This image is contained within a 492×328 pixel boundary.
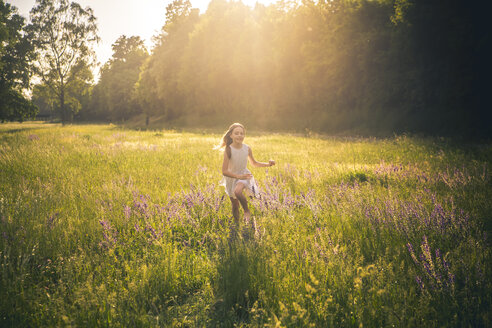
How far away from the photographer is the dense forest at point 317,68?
13.7 meters

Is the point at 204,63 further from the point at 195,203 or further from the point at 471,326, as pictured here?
the point at 471,326

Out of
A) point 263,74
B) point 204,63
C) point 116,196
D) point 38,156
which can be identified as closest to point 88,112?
point 204,63

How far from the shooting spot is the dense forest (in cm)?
1371

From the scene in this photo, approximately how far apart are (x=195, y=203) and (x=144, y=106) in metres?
49.3

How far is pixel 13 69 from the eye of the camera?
29.2 metres

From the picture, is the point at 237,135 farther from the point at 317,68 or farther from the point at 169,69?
the point at 169,69

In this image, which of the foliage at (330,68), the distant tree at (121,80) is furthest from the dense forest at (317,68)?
the distant tree at (121,80)

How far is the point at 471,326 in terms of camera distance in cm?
159

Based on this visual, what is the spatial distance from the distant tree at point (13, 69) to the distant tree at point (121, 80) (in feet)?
71.2

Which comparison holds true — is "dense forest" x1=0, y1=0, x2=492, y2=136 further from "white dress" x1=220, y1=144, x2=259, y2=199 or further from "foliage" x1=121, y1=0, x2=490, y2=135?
"white dress" x1=220, y1=144, x2=259, y2=199

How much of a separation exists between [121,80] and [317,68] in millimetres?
51475

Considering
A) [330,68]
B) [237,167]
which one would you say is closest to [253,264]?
[237,167]

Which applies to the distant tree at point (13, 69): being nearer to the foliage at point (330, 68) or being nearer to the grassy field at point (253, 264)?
the foliage at point (330, 68)

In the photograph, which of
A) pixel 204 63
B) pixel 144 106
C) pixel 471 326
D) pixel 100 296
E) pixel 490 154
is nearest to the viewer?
pixel 471 326
